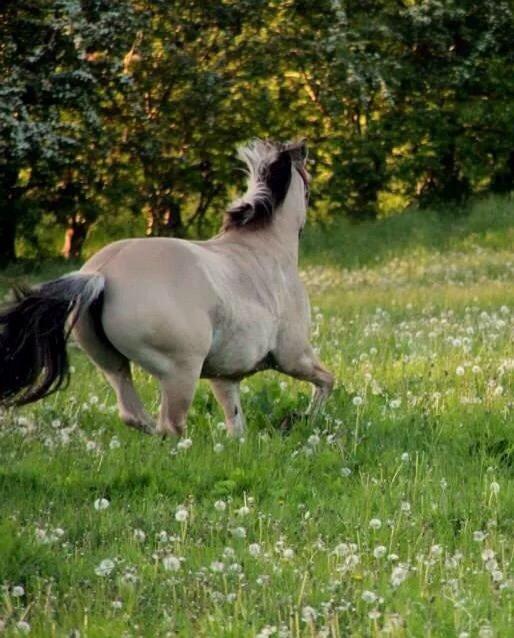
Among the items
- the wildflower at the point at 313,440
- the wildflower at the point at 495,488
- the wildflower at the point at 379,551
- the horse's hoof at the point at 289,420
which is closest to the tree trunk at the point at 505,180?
the horse's hoof at the point at 289,420

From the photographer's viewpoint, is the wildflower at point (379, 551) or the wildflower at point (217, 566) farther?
the wildflower at point (379, 551)

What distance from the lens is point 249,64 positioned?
26109 millimetres

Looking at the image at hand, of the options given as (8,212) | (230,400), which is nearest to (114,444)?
(230,400)

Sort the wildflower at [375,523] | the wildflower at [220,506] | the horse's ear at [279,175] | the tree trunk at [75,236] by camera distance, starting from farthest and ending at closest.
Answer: the tree trunk at [75,236] → the horse's ear at [279,175] → the wildflower at [220,506] → the wildflower at [375,523]

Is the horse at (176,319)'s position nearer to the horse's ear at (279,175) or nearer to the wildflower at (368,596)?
the horse's ear at (279,175)

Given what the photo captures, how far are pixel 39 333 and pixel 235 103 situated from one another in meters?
19.6

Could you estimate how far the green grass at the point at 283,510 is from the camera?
458cm

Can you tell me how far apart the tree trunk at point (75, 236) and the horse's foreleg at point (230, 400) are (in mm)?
18242

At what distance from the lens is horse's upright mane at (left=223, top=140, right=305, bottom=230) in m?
8.45

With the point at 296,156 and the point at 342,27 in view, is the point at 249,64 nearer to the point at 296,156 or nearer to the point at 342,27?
the point at 342,27

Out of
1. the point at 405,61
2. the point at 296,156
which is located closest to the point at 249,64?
the point at 405,61

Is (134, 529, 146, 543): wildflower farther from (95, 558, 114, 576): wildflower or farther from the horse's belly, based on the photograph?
the horse's belly

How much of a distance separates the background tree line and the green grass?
1302 centimetres

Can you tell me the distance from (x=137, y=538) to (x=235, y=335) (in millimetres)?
2205
